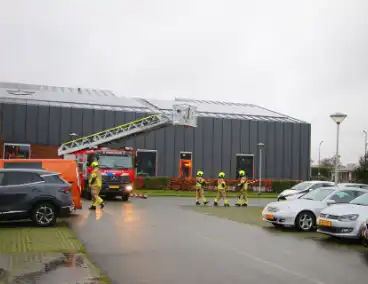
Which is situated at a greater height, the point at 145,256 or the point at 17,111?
the point at 17,111

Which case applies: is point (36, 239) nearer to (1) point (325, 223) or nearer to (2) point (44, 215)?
(2) point (44, 215)

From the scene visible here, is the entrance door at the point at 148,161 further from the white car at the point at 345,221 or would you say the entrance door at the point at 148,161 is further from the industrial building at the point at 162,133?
the white car at the point at 345,221

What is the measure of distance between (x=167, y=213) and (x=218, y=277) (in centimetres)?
1161

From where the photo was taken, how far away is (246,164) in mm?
50062

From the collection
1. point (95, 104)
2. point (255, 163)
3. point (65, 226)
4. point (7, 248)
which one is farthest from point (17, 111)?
point (7, 248)

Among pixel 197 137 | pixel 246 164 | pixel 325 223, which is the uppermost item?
pixel 197 137

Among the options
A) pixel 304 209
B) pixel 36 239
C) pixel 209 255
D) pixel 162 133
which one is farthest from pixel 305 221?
pixel 162 133

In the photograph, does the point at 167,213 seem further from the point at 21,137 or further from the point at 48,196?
the point at 21,137

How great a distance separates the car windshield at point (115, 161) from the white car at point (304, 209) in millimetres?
12869

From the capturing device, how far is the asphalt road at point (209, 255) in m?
8.02

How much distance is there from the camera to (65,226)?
14.3m

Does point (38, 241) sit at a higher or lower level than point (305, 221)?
lower

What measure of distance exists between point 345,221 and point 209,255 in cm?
402

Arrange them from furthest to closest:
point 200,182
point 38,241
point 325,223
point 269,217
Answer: point 200,182 → point 269,217 → point 325,223 → point 38,241
